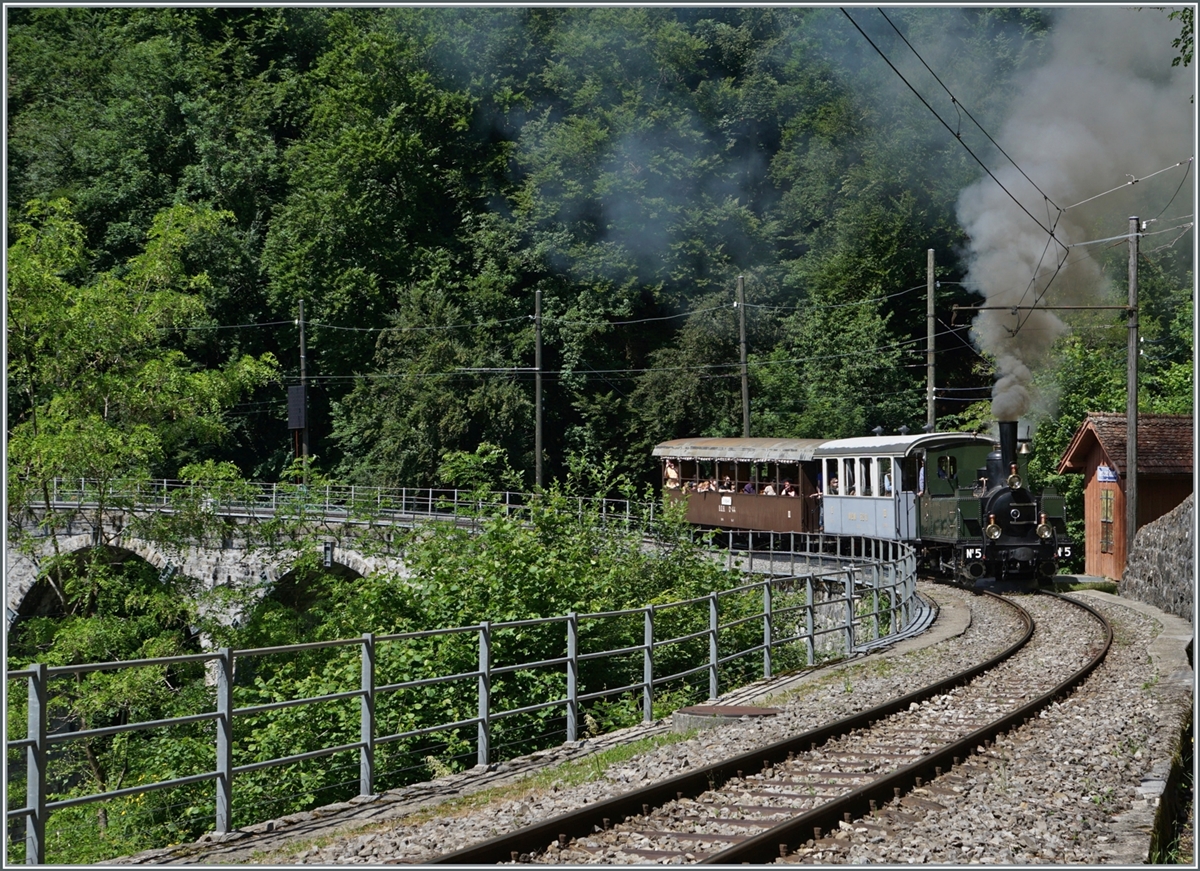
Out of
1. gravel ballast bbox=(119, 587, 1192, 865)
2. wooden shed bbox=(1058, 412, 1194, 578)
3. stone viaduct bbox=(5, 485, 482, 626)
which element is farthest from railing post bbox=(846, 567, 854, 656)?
wooden shed bbox=(1058, 412, 1194, 578)

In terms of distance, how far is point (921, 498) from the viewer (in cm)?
2641

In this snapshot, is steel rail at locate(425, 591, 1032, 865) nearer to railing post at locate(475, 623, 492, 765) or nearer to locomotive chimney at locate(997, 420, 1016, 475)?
railing post at locate(475, 623, 492, 765)

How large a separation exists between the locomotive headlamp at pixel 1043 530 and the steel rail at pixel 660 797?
558 inches

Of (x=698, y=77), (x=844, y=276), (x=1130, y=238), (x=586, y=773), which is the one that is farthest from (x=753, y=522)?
(x=698, y=77)

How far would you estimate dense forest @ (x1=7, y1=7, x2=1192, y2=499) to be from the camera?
154ft

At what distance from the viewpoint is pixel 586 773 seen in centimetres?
890

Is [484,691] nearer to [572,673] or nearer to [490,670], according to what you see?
[490,670]

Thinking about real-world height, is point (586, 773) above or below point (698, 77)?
below

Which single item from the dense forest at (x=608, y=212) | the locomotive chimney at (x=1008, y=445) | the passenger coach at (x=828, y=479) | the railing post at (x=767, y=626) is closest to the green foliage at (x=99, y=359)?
the dense forest at (x=608, y=212)

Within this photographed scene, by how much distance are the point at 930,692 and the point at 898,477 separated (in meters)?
15.1

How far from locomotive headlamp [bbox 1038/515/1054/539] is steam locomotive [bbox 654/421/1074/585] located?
25 millimetres

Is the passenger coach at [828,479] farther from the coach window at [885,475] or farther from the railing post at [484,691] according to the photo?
the railing post at [484,691]

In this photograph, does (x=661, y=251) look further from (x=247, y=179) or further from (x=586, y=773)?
(x=586, y=773)

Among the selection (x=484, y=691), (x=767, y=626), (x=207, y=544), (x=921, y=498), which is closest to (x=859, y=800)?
(x=484, y=691)
